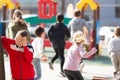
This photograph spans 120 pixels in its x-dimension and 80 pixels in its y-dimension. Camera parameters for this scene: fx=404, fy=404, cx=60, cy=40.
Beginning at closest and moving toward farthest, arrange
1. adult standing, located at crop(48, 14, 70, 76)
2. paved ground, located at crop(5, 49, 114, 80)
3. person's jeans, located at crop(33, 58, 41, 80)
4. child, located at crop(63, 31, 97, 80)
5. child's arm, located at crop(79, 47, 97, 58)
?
child's arm, located at crop(79, 47, 97, 58) < child, located at crop(63, 31, 97, 80) < person's jeans, located at crop(33, 58, 41, 80) < adult standing, located at crop(48, 14, 70, 76) < paved ground, located at crop(5, 49, 114, 80)

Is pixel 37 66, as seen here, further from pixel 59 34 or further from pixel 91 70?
pixel 91 70

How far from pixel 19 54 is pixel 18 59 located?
0.08m

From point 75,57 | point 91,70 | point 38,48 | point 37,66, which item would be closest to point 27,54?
point 75,57

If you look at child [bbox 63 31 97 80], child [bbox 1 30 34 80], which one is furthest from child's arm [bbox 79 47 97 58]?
child [bbox 1 30 34 80]

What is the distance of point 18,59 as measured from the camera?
216 inches

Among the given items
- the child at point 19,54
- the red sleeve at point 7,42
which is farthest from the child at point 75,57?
the red sleeve at point 7,42

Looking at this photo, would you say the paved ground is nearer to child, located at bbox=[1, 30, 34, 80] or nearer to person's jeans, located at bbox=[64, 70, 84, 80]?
person's jeans, located at bbox=[64, 70, 84, 80]

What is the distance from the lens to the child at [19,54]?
5430 millimetres

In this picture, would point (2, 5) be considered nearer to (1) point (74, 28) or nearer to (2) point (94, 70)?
(1) point (74, 28)

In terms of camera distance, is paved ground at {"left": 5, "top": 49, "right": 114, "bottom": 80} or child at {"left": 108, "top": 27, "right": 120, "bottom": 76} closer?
child at {"left": 108, "top": 27, "right": 120, "bottom": 76}

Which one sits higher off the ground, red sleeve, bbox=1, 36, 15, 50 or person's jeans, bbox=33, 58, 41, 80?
red sleeve, bbox=1, 36, 15, 50

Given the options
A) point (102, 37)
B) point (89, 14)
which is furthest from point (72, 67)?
point (89, 14)

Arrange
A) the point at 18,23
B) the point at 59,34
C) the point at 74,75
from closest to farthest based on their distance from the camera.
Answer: the point at 74,75
the point at 18,23
the point at 59,34

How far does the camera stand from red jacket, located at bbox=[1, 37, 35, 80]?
5.43m
